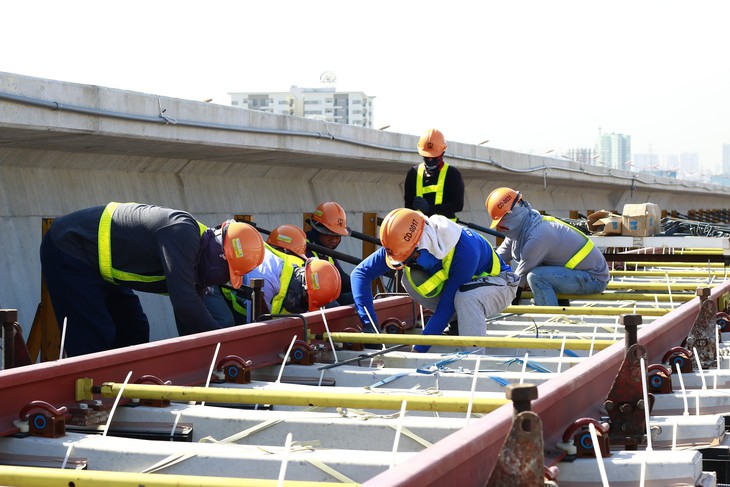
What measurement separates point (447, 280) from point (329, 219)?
13.3ft

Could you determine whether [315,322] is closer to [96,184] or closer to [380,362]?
[380,362]

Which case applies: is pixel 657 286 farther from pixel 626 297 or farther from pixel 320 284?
pixel 320 284

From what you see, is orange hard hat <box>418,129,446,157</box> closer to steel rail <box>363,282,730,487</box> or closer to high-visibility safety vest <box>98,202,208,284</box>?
high-visibility safety vest <box>98,202,208,284</box>

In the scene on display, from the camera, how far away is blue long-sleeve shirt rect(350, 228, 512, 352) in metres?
7.88

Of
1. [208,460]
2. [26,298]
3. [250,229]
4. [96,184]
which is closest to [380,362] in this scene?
[250,229]

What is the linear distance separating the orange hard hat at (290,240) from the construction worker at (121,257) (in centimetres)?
297

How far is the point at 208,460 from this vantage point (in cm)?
418

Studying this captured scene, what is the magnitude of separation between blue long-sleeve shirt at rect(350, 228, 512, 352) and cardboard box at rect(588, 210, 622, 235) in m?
8.58

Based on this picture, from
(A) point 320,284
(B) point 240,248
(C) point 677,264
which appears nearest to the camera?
(B) point 240,248

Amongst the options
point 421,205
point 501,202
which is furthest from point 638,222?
point 501,202

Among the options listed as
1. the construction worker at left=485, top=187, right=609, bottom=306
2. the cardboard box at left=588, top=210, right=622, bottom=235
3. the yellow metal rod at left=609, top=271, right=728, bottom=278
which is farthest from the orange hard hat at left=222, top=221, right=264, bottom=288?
the cardboard box at left=588, top=210, right=622, bottom=235

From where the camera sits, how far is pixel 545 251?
403 inches

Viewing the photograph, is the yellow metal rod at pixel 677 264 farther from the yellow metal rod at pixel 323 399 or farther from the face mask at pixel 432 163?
the yellow metal rod at pixel 323 399

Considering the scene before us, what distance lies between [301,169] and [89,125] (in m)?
6.45
